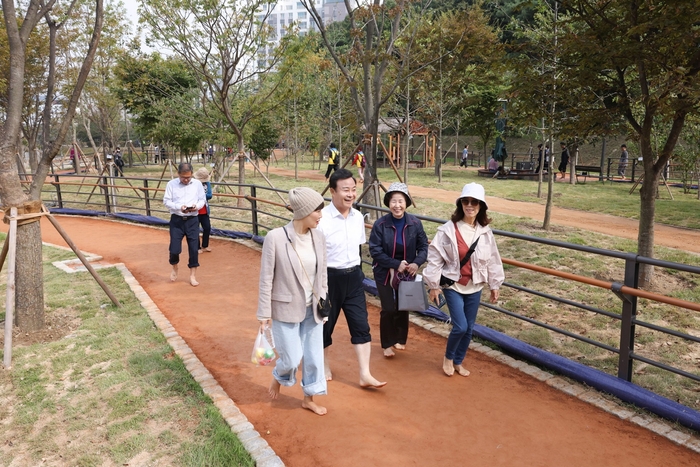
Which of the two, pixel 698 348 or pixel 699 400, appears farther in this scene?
pixel 698 348

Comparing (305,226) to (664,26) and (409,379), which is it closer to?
(409,379)

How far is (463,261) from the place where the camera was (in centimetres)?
Result: 419

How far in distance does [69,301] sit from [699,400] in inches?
258

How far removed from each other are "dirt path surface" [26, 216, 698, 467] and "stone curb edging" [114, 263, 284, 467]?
0.32 ft

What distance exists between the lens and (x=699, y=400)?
13.9ft

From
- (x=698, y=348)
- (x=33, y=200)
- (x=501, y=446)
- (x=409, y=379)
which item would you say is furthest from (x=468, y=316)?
(x=33, y=200)

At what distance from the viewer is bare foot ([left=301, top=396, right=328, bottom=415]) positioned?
3.88 m

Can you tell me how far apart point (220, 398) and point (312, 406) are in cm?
74

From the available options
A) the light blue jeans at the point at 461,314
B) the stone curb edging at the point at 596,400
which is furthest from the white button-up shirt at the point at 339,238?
the stone curb edging at the point at 596,400

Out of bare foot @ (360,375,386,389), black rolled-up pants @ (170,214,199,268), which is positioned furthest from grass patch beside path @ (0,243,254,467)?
black rolled-up pants @ (170,214,199,268)

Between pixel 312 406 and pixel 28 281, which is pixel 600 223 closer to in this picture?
pixel 312 406

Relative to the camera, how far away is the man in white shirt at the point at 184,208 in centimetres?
720

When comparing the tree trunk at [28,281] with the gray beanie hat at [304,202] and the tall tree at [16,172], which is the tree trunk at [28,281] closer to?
the tall tree at [16,172]

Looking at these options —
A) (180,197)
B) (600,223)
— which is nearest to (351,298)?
(180,197)
